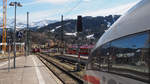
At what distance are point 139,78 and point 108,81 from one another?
1.45 metres

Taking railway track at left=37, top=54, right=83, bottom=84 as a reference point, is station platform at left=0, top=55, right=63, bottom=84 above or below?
above

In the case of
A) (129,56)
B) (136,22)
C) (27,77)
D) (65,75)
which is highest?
(136,22)

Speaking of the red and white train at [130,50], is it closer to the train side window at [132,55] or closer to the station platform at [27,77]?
the train side window at [132,55]

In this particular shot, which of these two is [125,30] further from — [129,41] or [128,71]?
[128,71]

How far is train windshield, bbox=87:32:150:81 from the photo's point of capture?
147 inches

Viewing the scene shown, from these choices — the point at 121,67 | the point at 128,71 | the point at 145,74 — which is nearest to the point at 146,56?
the point at 145,74

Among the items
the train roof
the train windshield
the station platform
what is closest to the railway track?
the station platform

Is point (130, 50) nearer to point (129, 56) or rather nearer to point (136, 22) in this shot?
point (129, 56)

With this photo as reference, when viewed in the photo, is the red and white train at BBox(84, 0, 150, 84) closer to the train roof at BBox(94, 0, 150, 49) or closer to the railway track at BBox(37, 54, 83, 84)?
the train roof at BBox(94, 0, 150, 49)

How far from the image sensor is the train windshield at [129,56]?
3723 millimetres

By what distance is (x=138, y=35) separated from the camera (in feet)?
13.1

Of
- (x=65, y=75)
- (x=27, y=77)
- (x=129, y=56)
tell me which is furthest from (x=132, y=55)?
(x=65, y=75)

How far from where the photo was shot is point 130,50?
432 cm

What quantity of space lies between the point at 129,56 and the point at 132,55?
5.1 inches
